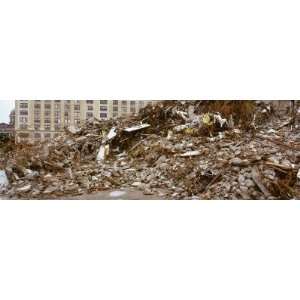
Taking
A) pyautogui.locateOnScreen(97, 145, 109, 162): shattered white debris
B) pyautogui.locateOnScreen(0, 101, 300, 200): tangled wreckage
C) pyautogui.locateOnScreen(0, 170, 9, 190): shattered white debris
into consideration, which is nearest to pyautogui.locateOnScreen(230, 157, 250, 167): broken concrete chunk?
pyautogui.locateOnScreen(0, 101, 300, 200): tangled wreckage

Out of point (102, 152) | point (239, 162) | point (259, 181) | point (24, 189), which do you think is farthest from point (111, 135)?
point (259, 181)

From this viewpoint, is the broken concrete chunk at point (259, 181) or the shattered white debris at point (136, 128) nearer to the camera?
the broken concrete chunk at point (259, 181)

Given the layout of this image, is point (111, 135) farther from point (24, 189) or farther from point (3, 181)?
point (3, 181)

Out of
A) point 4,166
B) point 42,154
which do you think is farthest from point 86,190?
point 4,166

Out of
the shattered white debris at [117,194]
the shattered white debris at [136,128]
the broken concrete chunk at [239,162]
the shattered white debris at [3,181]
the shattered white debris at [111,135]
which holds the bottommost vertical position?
the shattered white debris at [117,194]

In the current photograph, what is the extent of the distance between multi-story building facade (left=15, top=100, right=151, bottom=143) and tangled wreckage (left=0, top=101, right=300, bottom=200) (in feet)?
0.20

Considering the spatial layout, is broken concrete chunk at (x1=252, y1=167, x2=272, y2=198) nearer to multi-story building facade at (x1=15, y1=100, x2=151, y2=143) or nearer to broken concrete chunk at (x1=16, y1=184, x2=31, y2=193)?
multi-story building facade at (x1=15, y1=100, x2=151, y2=143)

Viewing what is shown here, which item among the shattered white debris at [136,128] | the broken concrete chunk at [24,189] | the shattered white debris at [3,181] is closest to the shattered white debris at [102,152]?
the shattered white debris at [136,128]

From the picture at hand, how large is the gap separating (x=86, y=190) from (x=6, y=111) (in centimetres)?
87

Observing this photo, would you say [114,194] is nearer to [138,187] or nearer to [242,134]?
[138,187]

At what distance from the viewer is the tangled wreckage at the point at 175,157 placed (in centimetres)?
352

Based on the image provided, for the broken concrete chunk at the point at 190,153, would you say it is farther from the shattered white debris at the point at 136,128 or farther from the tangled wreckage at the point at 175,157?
the shattered white debris at the point at 136,128

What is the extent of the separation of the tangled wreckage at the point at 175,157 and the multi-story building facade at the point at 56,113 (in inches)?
2.4

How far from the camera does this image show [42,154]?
357 cm
